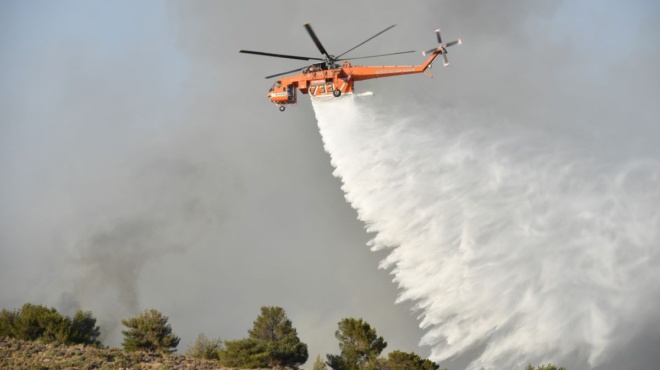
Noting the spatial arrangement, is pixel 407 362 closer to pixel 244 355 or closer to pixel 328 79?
pixel 244 355

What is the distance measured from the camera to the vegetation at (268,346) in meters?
51.9

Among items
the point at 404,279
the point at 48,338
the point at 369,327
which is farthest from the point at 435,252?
the point at 48,338

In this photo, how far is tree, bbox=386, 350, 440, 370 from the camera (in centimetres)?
4791

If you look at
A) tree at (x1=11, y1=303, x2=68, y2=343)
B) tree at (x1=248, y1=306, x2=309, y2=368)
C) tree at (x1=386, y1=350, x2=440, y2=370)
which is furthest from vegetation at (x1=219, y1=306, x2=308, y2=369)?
tree at (x1=11, y1=303, x2=68, y2=343)

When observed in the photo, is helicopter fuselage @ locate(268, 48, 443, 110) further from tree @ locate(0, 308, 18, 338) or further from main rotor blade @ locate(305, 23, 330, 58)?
tree @ locate(0, 308, 18, 338)

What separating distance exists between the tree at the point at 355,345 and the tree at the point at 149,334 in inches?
540

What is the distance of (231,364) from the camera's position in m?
51.7

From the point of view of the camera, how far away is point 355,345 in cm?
5397

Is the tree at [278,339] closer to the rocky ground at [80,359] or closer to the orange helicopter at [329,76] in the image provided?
the rocky ground at [80,359]

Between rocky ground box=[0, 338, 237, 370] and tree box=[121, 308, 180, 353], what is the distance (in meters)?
4.58

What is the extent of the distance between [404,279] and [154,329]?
2137 cm

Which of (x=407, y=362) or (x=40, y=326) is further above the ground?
(x=40, y=326)

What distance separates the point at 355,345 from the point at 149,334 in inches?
652

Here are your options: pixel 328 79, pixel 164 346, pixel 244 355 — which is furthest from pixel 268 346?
pixel 328 79
